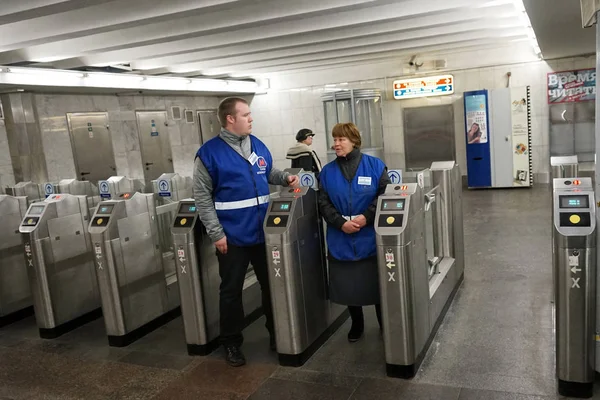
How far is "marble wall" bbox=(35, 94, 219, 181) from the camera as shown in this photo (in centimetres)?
807

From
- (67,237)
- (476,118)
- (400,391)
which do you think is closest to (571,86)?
(476,118)

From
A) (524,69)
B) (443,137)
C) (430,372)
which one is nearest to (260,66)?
(443,137)

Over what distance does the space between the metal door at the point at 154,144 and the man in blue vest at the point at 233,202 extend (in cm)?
683

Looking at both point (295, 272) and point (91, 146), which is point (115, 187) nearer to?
point (295, 272)

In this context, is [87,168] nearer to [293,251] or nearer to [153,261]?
[153,261]

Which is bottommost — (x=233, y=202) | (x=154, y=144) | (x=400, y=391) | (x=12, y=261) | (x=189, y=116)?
(x=400, y=391)

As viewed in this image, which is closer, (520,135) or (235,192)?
(235,192)

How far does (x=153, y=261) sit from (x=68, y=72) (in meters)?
4.21

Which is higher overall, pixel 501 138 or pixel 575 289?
pixel 501 138

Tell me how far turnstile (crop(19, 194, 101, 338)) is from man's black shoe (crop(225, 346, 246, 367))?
171 centimetres

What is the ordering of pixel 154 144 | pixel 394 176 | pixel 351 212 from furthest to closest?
1. pixel 154 144
2. pixel 394 176
3. pixel 351 212

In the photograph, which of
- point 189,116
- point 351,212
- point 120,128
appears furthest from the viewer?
point 189,116

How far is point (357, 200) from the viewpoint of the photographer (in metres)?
3.18

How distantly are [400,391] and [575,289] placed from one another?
3.48 feet
